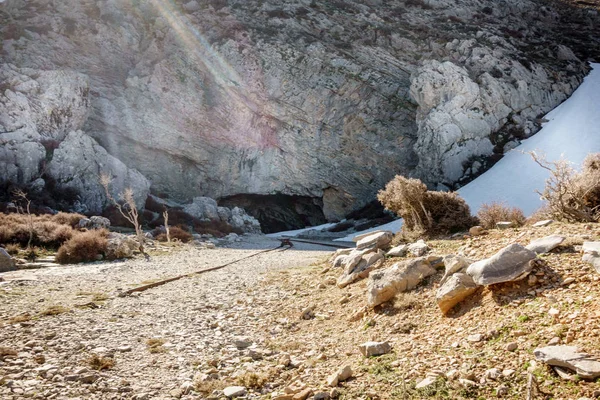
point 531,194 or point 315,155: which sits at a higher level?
point 315,155

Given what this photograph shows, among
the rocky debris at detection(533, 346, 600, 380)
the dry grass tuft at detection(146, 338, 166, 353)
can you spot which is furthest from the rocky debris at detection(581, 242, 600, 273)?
the dry grass tuft at detection(146, 338, 166, 353)

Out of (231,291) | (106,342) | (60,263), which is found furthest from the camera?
(60,263)

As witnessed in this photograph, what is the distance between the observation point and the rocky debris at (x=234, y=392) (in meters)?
4.99

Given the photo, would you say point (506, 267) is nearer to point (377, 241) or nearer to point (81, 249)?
point (377, 241)

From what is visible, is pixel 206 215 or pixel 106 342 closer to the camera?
pixel 106 342

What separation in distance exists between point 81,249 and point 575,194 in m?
22.4

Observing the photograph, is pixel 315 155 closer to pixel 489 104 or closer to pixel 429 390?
pixel 489 104

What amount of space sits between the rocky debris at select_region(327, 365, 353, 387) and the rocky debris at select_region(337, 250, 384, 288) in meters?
5.11

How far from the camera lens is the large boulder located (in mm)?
41188

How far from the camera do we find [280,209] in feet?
208

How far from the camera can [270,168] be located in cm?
5700

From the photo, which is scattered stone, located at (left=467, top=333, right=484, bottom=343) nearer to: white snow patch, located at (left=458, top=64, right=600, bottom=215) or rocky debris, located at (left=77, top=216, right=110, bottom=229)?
rocky debris, located at (left=77, top=216, right=110, bottom=229)

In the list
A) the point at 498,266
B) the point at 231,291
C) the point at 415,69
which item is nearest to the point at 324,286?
the point at 231,291

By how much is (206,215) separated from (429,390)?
4445 cm
